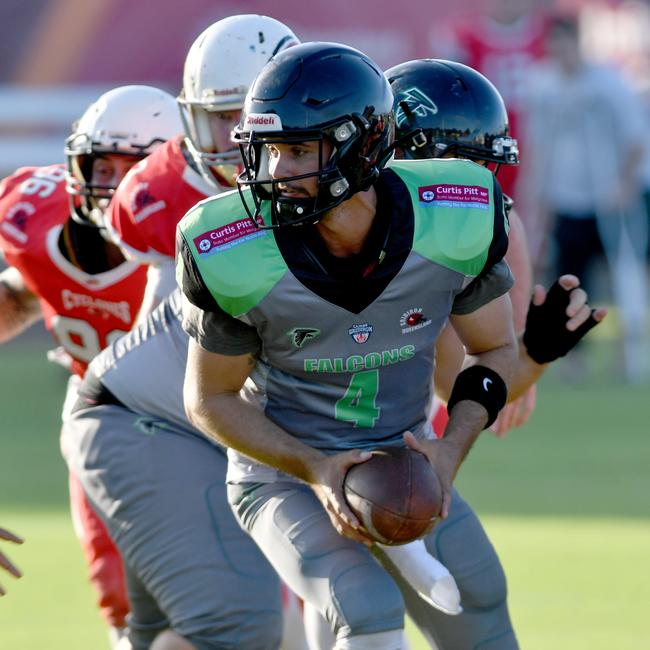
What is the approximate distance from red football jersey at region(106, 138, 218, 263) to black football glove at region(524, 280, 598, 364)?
3.25 ft

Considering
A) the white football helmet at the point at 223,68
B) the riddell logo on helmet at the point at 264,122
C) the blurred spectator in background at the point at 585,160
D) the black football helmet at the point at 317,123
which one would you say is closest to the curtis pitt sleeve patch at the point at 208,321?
the black football helmet at the point at 317,123

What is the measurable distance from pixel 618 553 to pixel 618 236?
4890 mm

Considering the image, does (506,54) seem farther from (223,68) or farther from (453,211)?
(453,211)

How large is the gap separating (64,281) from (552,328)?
1.63 metres

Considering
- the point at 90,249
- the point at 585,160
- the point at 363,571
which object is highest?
the point at 90,249

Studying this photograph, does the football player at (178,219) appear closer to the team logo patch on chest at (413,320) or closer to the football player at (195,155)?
the football player at (195,155)

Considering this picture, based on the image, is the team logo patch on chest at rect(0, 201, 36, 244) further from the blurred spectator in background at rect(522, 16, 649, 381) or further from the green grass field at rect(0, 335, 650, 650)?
the blurred spectator in background at rect(522, 16, 649, 381)

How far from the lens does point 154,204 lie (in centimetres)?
449

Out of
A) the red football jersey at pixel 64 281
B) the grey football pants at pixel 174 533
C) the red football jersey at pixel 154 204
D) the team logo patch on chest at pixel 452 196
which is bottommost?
the grey football pants at pixel 174 533

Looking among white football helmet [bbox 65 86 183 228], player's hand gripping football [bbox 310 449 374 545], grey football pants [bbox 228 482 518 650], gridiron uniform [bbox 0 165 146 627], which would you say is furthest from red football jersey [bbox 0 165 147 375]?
player's hand gripping football [bbox 310 449 374 545]

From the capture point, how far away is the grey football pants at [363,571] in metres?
3.54

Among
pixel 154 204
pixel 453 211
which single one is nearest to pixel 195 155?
pixel 154 204

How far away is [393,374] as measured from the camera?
380cm

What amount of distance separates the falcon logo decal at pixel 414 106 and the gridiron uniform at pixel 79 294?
1096 millimetres
